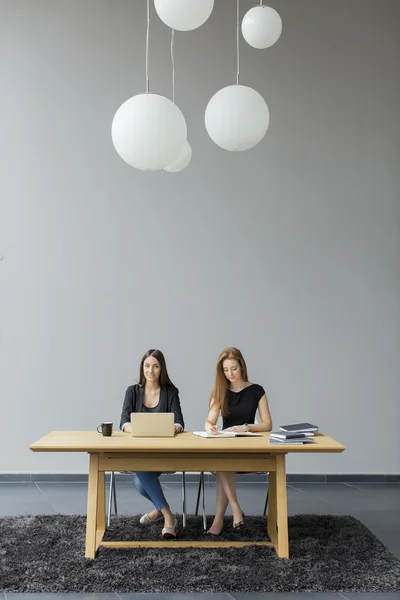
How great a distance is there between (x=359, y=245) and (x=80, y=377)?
112 inches

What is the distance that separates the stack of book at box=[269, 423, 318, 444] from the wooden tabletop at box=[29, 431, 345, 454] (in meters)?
0.05

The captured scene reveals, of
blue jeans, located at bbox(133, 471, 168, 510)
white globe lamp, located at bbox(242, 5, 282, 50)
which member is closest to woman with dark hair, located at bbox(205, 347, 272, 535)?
blue jeans, located at bbox(133, 471, 168, 510)

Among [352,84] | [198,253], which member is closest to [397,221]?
[352,84]

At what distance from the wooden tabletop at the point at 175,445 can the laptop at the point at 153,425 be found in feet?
0.35

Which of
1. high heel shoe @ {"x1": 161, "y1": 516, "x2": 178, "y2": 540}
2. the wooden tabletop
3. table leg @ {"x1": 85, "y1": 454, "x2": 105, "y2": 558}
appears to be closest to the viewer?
the wooden tabletop

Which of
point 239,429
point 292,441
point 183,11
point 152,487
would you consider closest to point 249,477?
point 152,487

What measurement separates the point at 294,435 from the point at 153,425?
84 cm

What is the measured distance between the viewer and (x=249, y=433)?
15.0ft

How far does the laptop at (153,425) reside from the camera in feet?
14.5

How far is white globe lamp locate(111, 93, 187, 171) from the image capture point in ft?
9.36

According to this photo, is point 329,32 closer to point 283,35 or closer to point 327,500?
point 283,35

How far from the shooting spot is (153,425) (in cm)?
445

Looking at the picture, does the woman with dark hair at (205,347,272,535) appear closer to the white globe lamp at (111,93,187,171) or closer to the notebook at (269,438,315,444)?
the notebook at (269,438,315,444)

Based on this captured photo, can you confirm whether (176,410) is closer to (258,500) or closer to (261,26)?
(258,500)
